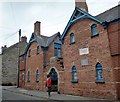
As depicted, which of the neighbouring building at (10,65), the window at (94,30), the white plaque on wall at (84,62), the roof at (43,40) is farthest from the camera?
the neighbouring building at (10,65)

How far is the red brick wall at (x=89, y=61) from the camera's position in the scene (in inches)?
517

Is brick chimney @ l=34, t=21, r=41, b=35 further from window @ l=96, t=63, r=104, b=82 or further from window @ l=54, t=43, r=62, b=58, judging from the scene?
window @ l=96, t=63, r=104, b=82

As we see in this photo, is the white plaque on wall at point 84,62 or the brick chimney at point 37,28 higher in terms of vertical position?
the brick chimney at point 37,28

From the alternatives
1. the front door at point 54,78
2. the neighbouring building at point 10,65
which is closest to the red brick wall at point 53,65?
the front door at point 54,78

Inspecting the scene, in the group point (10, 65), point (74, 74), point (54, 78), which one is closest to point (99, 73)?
point (74, 74)

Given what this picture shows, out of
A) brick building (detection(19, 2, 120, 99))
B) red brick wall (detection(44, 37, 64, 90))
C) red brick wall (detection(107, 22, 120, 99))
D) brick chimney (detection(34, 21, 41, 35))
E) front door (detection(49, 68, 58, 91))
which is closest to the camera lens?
red brick wall (detection(107, 22, 120, 99))

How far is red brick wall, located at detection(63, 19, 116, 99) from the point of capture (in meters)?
13.1

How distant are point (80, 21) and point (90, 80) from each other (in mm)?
5929

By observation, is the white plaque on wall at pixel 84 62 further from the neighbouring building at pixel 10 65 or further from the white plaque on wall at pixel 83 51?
the neighbouring building at pixel 10 65

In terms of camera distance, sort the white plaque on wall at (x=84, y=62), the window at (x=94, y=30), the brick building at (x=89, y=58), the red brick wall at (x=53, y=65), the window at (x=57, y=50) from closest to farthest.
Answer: the brick building at (x=89, y=58) < the window at (x=94, y=30) < the white plaque on wall at (x=84, y=62) < the red brick wall at (x=53, y=65) < the window at (x=57, y=50)

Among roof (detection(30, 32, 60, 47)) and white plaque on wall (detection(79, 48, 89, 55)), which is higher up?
roof (detection(30, 32, 60, 47))

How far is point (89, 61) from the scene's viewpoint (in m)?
14.8

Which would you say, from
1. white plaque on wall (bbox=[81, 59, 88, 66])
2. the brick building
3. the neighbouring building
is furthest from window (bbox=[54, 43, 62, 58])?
the neighbouring building

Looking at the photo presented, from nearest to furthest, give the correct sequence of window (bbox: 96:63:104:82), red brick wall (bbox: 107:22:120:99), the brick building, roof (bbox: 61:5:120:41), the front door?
red brick wall (bbox: 107:22:120:99), the brick building, window (bbox: 96:63:104:82), roof (bbox: 61:5:120:41), the front door
